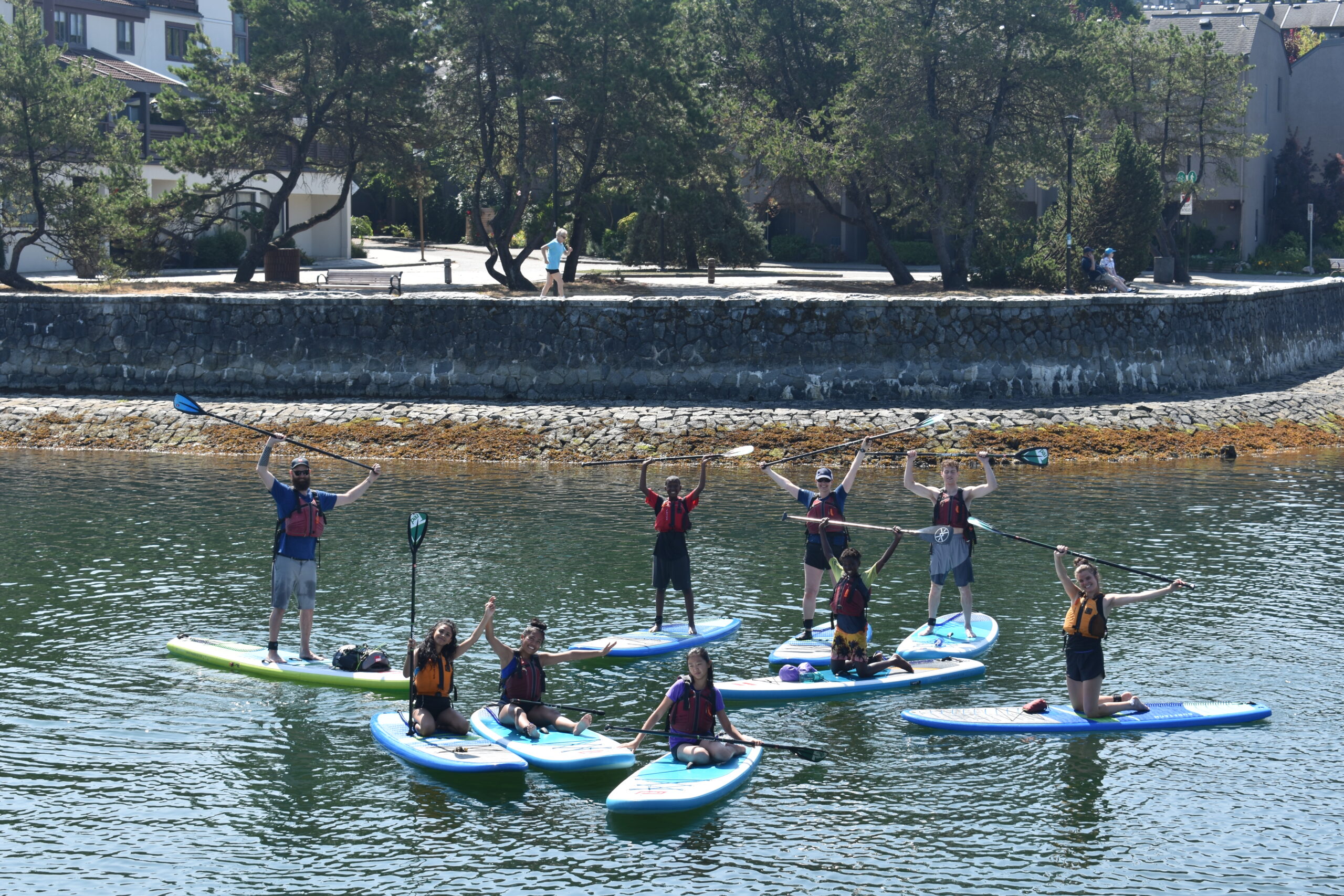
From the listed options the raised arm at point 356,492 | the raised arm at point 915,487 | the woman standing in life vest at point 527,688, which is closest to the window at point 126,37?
the raised arm at point 356,492

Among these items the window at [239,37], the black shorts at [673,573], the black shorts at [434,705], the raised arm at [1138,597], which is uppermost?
the window at [239,37]

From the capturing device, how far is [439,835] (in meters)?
12.0

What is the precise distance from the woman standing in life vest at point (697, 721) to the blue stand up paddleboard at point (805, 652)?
3049 mm

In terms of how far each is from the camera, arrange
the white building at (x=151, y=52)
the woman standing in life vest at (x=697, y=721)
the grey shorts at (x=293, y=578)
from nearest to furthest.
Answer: the woman standing in life vest at (x=697, y=721)
the grey shorts at (x=293, y=578)
the white building at (x=151, y=52)

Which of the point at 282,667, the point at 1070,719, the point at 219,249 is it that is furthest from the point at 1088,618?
the point at 219,249

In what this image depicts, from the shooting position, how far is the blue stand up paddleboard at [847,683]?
15.4 m

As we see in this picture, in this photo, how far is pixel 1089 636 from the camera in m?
14.1

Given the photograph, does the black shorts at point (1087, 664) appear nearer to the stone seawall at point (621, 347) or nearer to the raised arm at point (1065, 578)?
the raised arm at point (1065, 578)

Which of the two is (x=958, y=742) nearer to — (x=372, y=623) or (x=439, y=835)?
(x=439, y=835)

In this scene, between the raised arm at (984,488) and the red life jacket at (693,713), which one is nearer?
the red life jacket at (693,713)

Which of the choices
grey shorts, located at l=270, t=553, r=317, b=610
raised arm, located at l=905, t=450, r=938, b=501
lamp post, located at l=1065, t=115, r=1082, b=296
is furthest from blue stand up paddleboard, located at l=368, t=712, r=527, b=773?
lamp post, located at l=1065, t=115, r=1082, b=296

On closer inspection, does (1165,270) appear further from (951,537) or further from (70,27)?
(70,27)

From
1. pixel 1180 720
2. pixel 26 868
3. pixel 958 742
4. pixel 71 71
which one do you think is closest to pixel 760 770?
pixel 958 742

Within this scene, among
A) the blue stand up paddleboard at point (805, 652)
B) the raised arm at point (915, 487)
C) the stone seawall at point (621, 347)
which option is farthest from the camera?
the stone seawall at point (621, 347)
